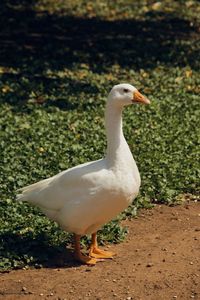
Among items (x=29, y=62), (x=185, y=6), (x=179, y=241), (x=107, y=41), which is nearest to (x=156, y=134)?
(x=179, y=241)

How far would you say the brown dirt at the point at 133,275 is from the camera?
6.66m

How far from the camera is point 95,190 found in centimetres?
700

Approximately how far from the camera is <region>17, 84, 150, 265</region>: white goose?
23.0 ft

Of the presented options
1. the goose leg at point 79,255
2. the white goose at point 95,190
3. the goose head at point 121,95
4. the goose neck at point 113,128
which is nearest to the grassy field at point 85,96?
the goose leg at point 79,255

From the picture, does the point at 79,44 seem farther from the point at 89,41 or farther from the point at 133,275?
the point at 133,275

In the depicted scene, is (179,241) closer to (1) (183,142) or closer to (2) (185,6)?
(1) (183,142)

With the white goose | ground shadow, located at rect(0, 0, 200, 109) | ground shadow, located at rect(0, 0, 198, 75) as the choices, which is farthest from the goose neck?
ground shadow, located at rect(0, 0, 198, 75)

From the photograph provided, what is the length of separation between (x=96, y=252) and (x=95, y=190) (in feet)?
2.40

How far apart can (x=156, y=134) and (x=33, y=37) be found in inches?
265

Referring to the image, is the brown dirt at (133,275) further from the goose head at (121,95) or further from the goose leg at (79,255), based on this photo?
the goose head at (121,95)

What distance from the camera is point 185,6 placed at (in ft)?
65.9

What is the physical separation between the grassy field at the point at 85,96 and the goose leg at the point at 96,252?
34cm

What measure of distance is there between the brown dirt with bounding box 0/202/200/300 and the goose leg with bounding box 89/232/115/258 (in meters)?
0.08

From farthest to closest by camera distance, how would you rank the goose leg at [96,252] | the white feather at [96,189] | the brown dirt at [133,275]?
the goose leg at [96,252]
the white feather at [96,189]
the brown dirt at [133,275]
